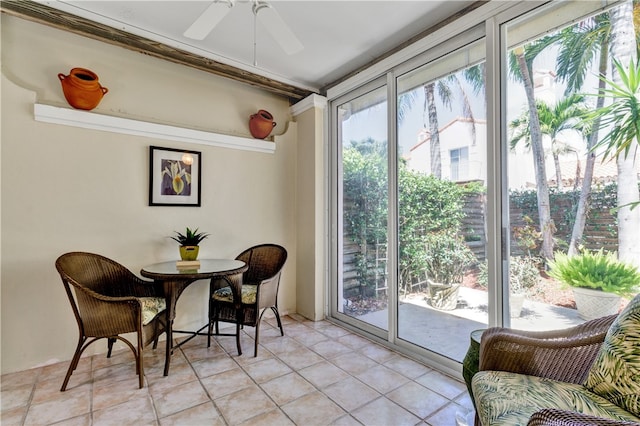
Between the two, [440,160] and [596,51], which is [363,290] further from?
[596,51]

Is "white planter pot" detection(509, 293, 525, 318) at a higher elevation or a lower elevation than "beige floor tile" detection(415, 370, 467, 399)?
higher

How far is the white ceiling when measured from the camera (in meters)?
2.26

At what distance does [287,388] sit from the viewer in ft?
6.86

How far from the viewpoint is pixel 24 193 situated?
231 centimetres

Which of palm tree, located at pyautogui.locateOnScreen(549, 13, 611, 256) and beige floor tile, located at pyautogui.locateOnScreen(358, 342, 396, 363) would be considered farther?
beige floor tile, located at pyautogui.locateOnScreen(358, 342, 396, 363)

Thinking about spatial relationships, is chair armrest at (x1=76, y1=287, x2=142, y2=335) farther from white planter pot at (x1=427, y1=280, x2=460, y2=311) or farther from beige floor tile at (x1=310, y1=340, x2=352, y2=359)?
white planter pot at (x1=427, y1=280, x2=460, y2=311)

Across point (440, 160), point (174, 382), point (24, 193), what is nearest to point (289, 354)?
point (174, 382)

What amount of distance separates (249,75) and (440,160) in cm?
209

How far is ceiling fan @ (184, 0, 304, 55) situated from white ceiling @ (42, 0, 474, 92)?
0.48 metres

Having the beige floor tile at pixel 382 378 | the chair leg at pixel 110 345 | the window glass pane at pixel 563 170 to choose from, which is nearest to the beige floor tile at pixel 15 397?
the chair leg at pixel 110 345

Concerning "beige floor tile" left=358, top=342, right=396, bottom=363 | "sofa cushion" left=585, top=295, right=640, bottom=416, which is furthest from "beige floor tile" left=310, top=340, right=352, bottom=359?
"sofa cushion" left=585, top=295, right=640, bottom=416

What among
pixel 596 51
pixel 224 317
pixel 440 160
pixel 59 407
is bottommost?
pixel 59 407

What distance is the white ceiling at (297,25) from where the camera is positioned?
88.8 inches

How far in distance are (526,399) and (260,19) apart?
227 centimetres
